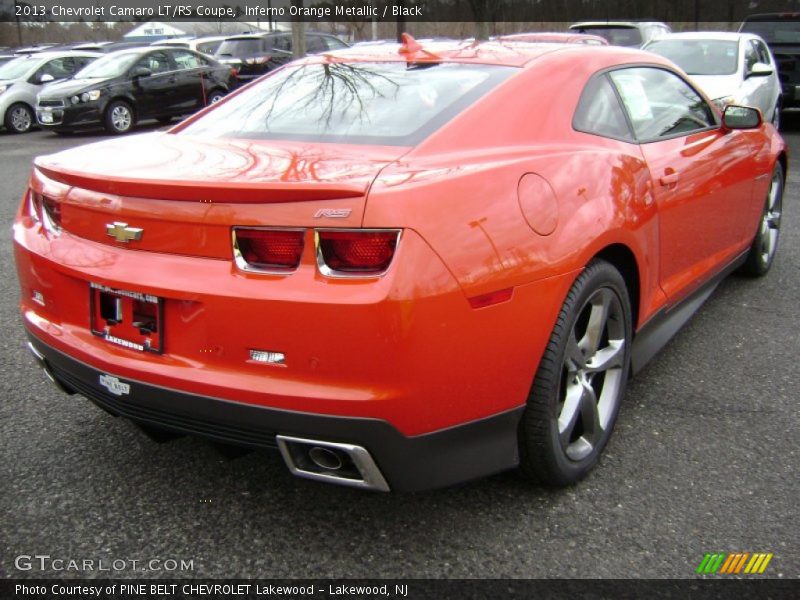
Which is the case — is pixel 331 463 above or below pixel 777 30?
→ below

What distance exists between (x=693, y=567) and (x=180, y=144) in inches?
85.1

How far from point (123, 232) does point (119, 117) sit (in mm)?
13577

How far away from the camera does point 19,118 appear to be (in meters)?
16.1

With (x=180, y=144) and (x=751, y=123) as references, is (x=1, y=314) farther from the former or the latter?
(x=751, y=123)

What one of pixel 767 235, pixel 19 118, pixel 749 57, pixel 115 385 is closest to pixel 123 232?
pixel 115 385

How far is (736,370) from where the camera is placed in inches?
147

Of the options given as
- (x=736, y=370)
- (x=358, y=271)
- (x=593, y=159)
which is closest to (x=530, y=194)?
(x=593, y=159)

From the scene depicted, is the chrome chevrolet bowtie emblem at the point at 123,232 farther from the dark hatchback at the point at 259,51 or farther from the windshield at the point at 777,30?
the dark hatchback at the point at 259,51

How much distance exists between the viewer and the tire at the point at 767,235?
16.1 feet

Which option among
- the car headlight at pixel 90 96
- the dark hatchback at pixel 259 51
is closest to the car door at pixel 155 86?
the car headlight at pixel 90 96

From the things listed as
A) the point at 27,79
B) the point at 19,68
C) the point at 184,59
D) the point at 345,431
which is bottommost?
the point at 345,431

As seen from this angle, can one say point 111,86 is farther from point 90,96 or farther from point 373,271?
point 373,271

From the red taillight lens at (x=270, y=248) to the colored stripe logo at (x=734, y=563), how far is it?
1482 mm

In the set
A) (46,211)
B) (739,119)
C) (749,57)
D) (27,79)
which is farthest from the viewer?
(27,79)
